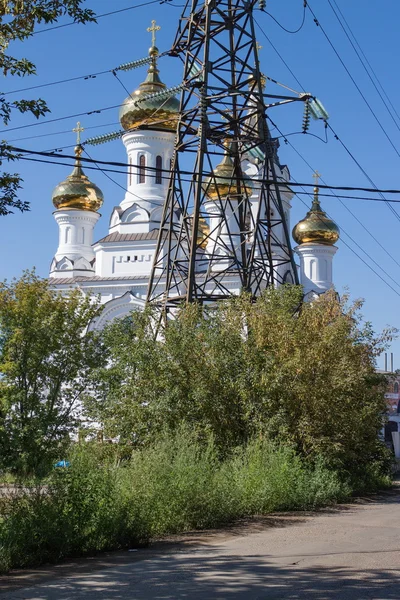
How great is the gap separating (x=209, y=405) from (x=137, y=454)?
323cm

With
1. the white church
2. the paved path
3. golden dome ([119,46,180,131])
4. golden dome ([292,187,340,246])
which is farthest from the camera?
golden dome ([292,187,340,246])

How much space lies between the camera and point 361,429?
1661 cm

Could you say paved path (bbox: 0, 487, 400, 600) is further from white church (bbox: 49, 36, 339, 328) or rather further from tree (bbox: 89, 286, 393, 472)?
white church (bbox: 49, 36, 339, 328)

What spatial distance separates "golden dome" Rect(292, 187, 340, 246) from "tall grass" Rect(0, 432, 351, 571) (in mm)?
29963

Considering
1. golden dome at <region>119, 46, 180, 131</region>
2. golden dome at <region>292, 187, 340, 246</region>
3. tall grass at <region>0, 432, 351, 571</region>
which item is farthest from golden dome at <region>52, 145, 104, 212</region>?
→ tall grass at <region>0, 432, 351, 571</region>

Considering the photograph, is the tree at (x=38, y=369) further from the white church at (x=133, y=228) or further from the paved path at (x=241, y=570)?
the white church at (x=133, y=228)

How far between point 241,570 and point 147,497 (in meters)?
2.77

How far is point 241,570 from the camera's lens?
800 centimetres

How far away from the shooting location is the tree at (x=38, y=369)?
1723 centimetres

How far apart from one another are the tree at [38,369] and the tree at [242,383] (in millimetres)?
1700

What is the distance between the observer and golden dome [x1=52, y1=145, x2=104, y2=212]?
4122cm

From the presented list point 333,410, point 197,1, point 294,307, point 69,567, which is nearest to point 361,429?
point 333,410

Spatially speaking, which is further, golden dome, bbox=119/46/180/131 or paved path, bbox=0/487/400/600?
golden dome, bbox=119/46/180/131

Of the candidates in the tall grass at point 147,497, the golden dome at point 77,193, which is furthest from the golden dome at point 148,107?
the tall grass at point 147,497
